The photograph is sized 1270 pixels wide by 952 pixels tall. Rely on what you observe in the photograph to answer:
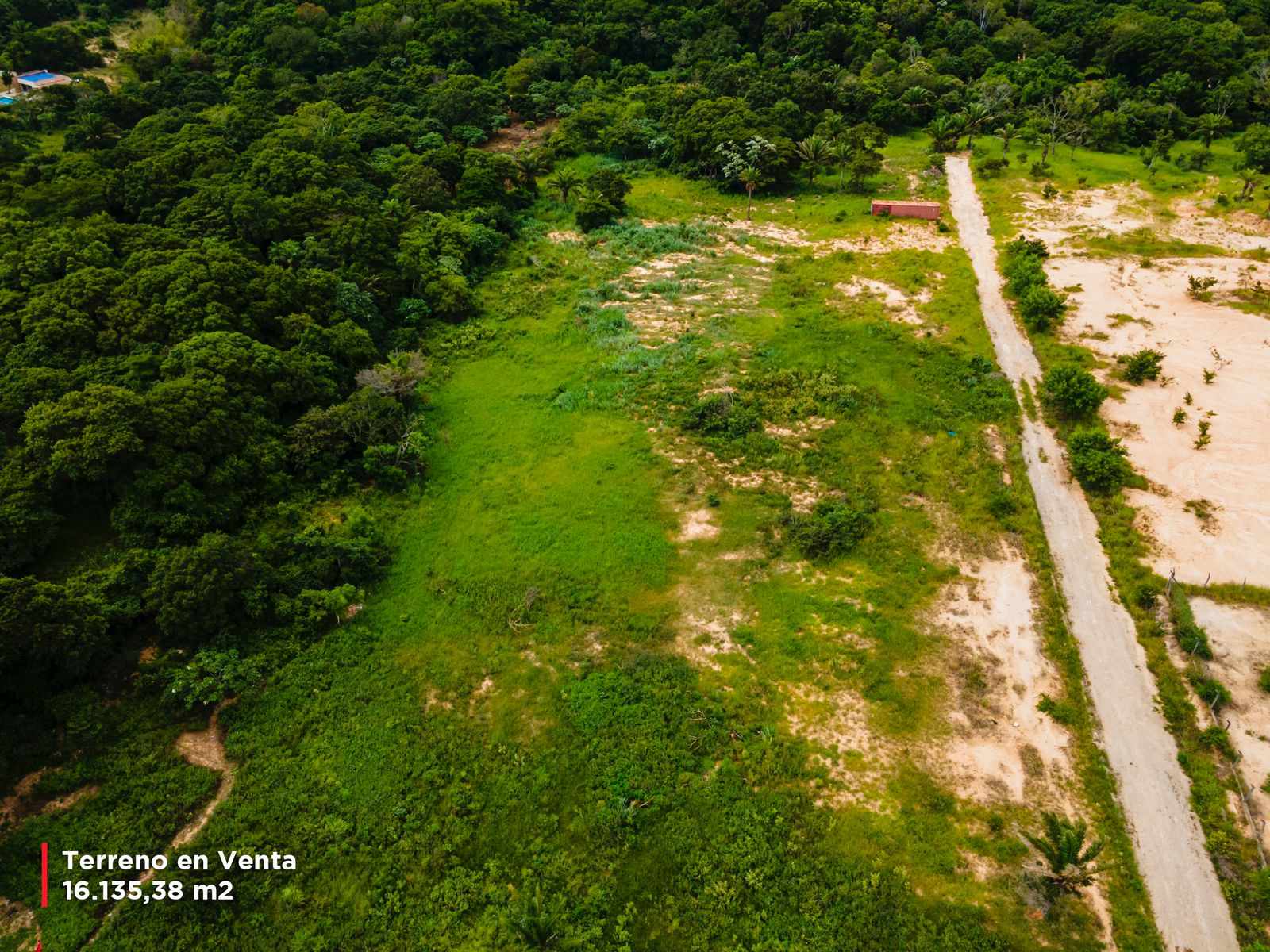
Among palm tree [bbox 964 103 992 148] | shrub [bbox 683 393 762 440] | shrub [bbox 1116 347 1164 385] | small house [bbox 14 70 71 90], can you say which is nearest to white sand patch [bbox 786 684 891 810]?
shrub [bbox 683 393 762 440]

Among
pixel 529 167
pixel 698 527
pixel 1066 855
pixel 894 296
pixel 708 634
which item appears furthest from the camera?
pixel 529 167

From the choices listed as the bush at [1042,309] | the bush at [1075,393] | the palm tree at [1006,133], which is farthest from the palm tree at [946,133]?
the bush at [1075,393]

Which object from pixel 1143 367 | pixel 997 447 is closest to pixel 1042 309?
pixel 1143 367

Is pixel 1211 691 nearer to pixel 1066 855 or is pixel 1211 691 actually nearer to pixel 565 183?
pixel 1066 855

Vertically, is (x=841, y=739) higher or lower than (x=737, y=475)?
lower

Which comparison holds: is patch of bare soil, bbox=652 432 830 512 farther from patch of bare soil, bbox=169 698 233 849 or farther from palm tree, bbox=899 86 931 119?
palm tree, bbox=899 86 931 119

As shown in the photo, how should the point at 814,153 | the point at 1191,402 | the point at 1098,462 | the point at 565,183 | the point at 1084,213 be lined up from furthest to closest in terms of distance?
the point at 814,153 → the point at 565,183 → the point at 1084,213 → the point at 1191,402 → the point at 1098,462

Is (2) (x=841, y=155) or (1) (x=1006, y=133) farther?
(1) (x=1006, y=133)

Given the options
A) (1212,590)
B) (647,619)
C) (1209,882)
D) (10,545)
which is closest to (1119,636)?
(1212,590)
